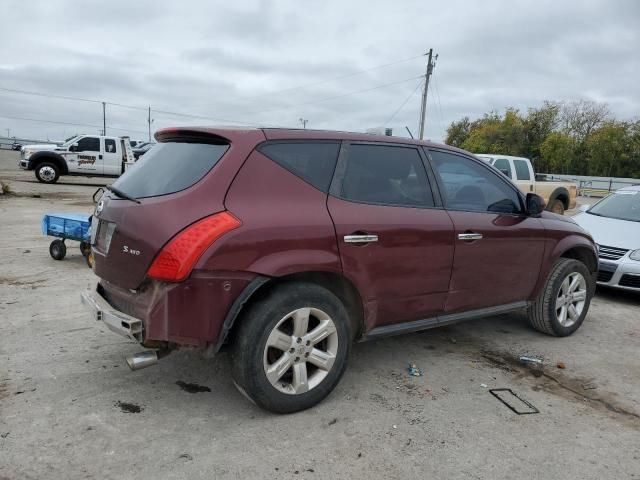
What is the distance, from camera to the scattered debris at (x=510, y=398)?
10.6ft

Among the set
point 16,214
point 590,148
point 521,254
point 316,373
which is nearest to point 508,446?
point 316,373

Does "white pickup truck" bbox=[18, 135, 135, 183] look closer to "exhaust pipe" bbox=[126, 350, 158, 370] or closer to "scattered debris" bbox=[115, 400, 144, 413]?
"scattered debris" bbox=[115, 400, 144, 413]

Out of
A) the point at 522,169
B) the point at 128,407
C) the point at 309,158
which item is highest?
the point at 522,169

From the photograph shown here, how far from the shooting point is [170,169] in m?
3.05

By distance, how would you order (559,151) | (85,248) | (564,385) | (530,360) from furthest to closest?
(559,151)
(85,248)
(530,360)
(564,385)

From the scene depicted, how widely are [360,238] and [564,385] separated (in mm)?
1958

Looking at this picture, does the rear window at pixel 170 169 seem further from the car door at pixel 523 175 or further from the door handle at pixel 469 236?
the car door at pixel 523 175

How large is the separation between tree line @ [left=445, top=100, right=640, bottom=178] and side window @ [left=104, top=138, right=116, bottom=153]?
43943 mm

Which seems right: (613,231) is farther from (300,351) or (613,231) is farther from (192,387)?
(192,387)

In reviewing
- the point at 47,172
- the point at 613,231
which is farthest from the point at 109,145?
the point at 613,231

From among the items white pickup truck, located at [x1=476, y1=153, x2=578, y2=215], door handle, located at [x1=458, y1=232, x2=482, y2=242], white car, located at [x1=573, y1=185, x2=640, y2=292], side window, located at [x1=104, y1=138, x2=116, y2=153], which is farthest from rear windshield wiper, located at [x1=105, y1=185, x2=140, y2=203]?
side window, located at [x1=104, y1=138, x2=116, y2=153]

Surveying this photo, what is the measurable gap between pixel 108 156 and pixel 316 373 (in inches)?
753

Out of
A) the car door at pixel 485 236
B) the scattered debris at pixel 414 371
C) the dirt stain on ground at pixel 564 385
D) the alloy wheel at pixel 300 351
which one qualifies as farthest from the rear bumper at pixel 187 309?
the dirt stain on ground at pixel 564 385

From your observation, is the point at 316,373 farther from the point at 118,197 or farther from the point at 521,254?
the point at 521,254
